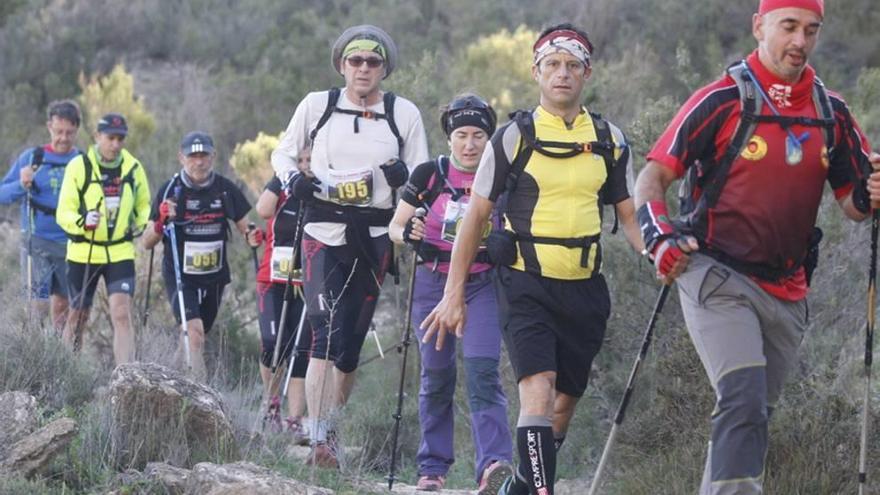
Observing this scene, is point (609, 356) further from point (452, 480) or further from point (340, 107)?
point (340, 107)

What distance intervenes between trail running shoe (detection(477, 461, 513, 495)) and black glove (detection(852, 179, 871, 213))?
217 centimetres

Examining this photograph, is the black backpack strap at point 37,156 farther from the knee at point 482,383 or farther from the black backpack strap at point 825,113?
the black backpack strap at point 825,113

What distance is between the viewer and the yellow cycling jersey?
20.5 ft

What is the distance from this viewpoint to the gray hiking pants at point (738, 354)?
211 inches

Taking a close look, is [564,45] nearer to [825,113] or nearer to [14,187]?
[825,113]

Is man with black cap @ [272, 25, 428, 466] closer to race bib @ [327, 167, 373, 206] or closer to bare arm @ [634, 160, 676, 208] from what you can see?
race bib @ [327, 167, 373, 206]

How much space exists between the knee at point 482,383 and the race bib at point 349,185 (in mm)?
1375

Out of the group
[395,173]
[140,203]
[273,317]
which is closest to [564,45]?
[395,173]

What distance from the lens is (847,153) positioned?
19.2ft

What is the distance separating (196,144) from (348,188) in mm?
3307

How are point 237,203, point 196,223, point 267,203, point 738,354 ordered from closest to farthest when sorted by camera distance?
1. point 738,354
2. point 267,203
3. point 196,223
4. point 237,203

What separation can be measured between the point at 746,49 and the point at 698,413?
1837cm

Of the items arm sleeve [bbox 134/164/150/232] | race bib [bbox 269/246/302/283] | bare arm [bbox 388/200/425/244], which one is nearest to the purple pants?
bare arm [bbox 388/200/425/244]

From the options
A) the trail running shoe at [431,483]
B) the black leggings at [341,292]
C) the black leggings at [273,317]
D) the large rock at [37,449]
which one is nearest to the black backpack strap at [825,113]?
the trail running shoe at [431,483]
